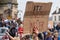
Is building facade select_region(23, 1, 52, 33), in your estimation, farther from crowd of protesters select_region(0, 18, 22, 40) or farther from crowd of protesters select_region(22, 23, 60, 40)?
crowd of protesters select_region(0, 18, 22, 40)

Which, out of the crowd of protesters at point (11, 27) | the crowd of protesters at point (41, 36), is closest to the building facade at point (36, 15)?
the crowd of protesters at point (41, 36)

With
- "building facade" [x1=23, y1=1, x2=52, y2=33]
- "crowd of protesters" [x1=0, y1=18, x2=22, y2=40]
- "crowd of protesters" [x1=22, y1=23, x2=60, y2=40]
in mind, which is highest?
"building facade" [x1=23, y1=1, x2=52, y2=33]

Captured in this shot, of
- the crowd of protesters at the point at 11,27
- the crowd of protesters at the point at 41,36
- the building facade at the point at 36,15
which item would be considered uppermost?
the building facade at the point at 36,15

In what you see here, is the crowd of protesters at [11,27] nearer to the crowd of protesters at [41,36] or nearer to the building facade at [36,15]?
the crowd of protesters at [41,36]

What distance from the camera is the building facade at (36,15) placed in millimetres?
11927

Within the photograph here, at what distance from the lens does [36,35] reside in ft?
39.2

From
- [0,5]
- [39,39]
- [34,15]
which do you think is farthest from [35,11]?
[0,5]

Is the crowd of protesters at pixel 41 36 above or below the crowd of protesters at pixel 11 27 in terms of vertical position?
above

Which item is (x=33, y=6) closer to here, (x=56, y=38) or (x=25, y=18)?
(x=25, y=18)

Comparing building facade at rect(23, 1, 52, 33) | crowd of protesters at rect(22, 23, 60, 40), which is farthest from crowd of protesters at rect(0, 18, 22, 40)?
building facade at rect(23, 1, 52, 33)

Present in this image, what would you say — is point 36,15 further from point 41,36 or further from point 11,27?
point 11,27

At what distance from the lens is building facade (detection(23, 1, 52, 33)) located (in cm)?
1193

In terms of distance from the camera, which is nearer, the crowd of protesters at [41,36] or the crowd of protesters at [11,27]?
the crowd of protesters at [41,36]

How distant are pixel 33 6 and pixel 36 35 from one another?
97 cm
